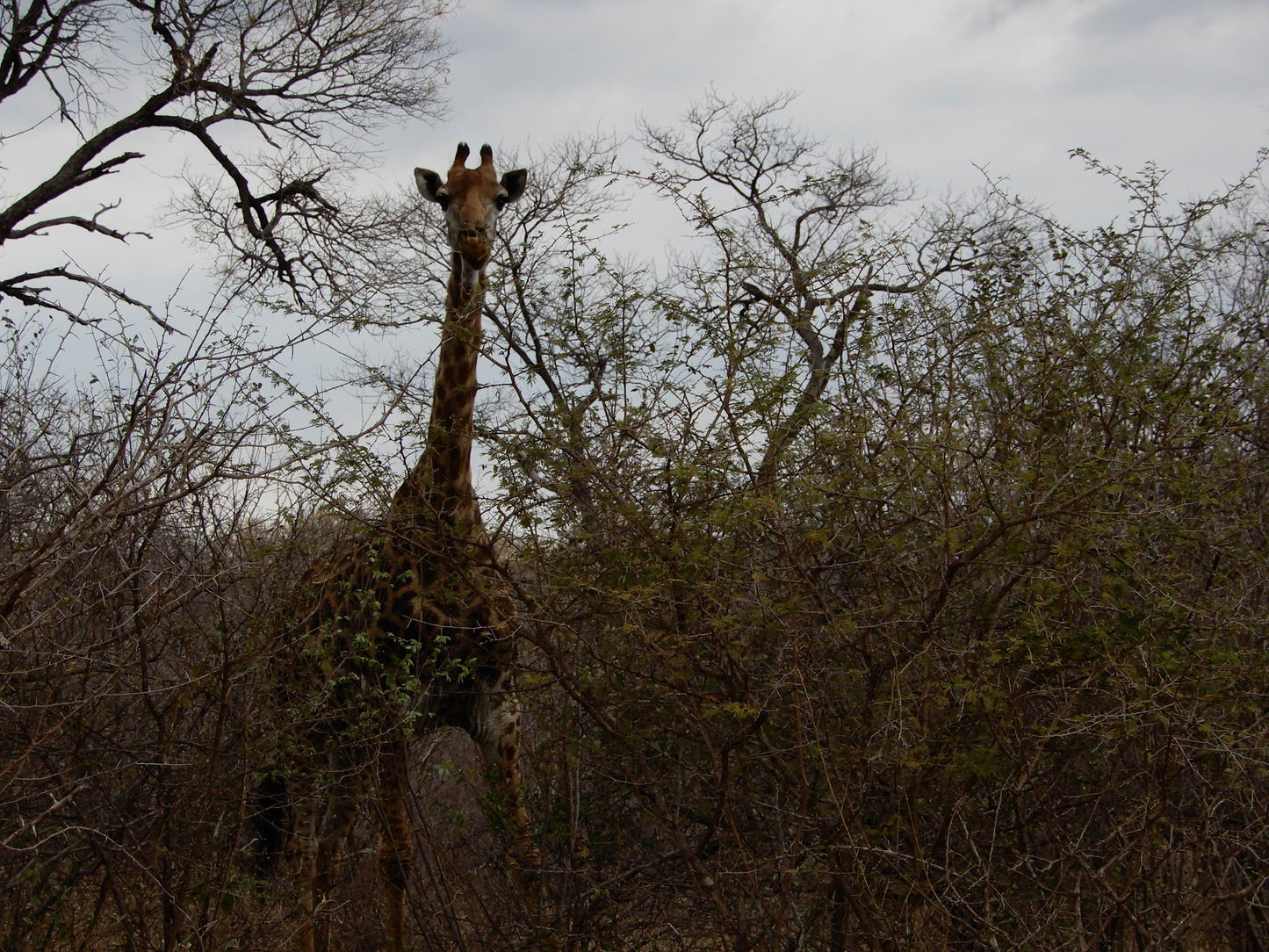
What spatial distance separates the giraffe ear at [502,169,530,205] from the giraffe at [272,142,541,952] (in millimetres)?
697

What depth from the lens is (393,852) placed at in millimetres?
5230

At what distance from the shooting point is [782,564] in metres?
4.02

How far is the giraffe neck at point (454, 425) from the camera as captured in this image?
178 inches

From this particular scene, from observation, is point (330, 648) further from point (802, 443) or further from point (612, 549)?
point (802, 443)

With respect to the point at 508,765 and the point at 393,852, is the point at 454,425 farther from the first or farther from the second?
the point at 393,852

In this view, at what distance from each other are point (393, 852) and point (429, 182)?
3702 millimetres

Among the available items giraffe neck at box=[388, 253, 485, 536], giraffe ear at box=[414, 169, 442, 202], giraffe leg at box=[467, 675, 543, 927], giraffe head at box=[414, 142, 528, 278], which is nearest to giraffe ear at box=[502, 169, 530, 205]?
giraffe head at box=[414, 142, 528, 278]

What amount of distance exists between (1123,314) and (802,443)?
5.17 ft

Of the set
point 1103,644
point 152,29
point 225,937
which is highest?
point 152,29

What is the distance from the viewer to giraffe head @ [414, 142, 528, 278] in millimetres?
5492

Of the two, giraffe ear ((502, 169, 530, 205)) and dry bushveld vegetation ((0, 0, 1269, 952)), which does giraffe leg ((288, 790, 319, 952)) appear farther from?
giraffe ear ((502, 169, 530, 205))

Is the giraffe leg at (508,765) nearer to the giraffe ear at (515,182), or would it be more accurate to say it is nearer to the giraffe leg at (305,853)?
the giraffe leg at (305,853)

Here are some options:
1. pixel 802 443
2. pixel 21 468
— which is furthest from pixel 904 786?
pixel 21 468

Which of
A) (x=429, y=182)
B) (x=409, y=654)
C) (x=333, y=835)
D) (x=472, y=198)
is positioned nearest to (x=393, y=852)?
(x=333, y=835)
